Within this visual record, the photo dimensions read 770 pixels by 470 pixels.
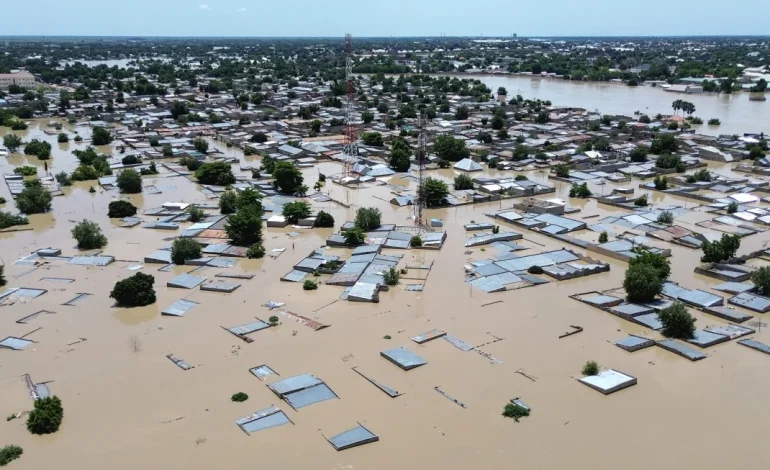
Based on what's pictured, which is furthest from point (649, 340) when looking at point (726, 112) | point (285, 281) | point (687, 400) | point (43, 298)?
point (726, 112)

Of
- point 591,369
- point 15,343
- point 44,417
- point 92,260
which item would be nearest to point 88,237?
point 92,260

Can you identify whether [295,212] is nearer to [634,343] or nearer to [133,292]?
[133,292]

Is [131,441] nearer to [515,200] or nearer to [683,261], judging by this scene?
[683,261]

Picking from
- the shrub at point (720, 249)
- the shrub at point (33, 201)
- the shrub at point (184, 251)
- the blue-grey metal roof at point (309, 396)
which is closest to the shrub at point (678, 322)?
the shrub at point (720, 249)

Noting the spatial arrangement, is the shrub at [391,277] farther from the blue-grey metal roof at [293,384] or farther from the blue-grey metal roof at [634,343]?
the blue-grey metal roof at [634,343]

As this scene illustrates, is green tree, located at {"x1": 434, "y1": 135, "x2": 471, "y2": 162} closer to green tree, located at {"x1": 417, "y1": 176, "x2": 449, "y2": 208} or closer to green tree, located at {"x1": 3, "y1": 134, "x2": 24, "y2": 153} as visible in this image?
green tree, located at {"x1": 417, "y1": 176, "x2": 449, "y2": 208}

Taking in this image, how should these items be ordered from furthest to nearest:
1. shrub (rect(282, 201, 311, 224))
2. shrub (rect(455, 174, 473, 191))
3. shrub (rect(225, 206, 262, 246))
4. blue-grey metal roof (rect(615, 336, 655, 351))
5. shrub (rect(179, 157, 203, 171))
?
shrub (rect(179, 157, 203, 171)) < shrub (rect(455, 174, 473, 191)) < shrub (rect(282, 201, 311, 224)) < shrub (rect(225, 206, 262, 246)) < blue-grey metal roof (rect(615, 336, 655, 351))

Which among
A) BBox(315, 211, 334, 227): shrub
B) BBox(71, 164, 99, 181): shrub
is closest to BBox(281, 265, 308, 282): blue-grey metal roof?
BBox(315, 211, 334, 227): shrub
